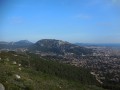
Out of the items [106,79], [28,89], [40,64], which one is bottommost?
[106,79]

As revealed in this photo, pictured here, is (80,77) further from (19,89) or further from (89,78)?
(19,89)

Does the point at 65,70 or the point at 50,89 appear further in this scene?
the point at 65,70

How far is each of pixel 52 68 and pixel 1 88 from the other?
74.3m

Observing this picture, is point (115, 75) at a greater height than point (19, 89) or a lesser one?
lesser

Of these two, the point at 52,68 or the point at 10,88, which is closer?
the point at 10,88

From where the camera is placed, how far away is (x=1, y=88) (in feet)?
51.2

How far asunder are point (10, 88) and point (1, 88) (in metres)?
1.53

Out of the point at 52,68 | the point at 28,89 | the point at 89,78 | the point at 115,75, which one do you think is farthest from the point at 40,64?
the point at 28,89

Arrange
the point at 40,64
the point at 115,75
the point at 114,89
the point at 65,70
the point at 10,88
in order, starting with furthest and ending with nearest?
the point at 115,75 → the point at 65,70 → the point at 40,64 → the point at 114,89 → the point at 10,88

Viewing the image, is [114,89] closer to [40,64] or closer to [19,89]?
[40,64]

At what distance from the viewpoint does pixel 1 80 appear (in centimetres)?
1881

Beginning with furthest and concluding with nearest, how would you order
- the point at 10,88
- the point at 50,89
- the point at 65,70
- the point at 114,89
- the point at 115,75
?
the point at 115,75
the point at 65,70
the point at 114,89
the point at 50,89
the point at 10,88

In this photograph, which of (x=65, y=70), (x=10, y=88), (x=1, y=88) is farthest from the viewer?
(x=65, y=70)

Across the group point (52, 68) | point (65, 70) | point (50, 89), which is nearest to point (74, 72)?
point (65, 70)
